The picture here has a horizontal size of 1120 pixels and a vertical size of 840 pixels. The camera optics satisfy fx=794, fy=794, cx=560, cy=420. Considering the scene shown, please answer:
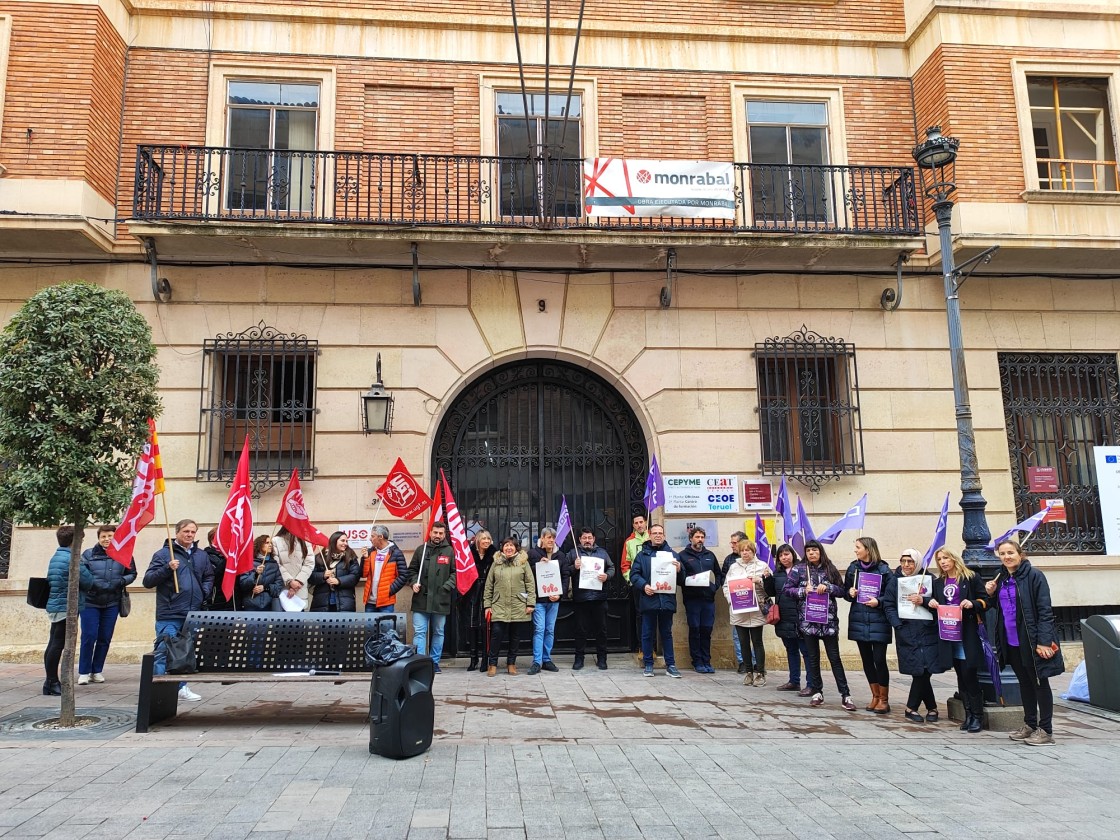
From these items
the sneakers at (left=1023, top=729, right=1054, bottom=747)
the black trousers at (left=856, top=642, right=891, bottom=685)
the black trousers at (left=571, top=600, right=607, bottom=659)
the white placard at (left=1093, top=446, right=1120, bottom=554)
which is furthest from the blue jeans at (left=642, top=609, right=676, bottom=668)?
the white placard at (left=1093, top=446, right=1120, bottom=554)

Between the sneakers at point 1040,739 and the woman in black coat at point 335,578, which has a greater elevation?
the woman in black coat at point 335,578

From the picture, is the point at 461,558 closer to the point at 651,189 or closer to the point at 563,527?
the point at 563,527

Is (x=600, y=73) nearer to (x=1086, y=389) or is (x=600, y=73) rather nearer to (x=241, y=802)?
(x=1086, y=389)

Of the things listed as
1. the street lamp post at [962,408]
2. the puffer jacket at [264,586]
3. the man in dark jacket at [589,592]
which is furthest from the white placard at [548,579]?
the street lamp post at [962,408]

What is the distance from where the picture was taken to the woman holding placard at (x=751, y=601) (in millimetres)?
9945

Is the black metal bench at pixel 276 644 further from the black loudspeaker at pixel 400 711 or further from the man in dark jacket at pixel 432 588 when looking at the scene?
the man in dark jacket at pixel 432 588

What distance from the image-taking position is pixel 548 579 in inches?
411

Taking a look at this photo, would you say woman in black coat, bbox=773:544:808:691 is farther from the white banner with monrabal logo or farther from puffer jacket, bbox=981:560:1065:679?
the white banner with monrabal logo

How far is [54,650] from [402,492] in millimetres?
4253

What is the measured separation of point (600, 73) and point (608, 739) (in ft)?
32.6

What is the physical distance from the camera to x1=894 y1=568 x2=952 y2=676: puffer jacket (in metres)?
7.88

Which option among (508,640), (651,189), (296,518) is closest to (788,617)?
(508,640)

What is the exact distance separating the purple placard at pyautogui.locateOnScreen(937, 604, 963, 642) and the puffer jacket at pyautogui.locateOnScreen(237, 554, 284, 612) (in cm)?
736

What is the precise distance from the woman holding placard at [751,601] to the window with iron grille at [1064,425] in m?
4.76
